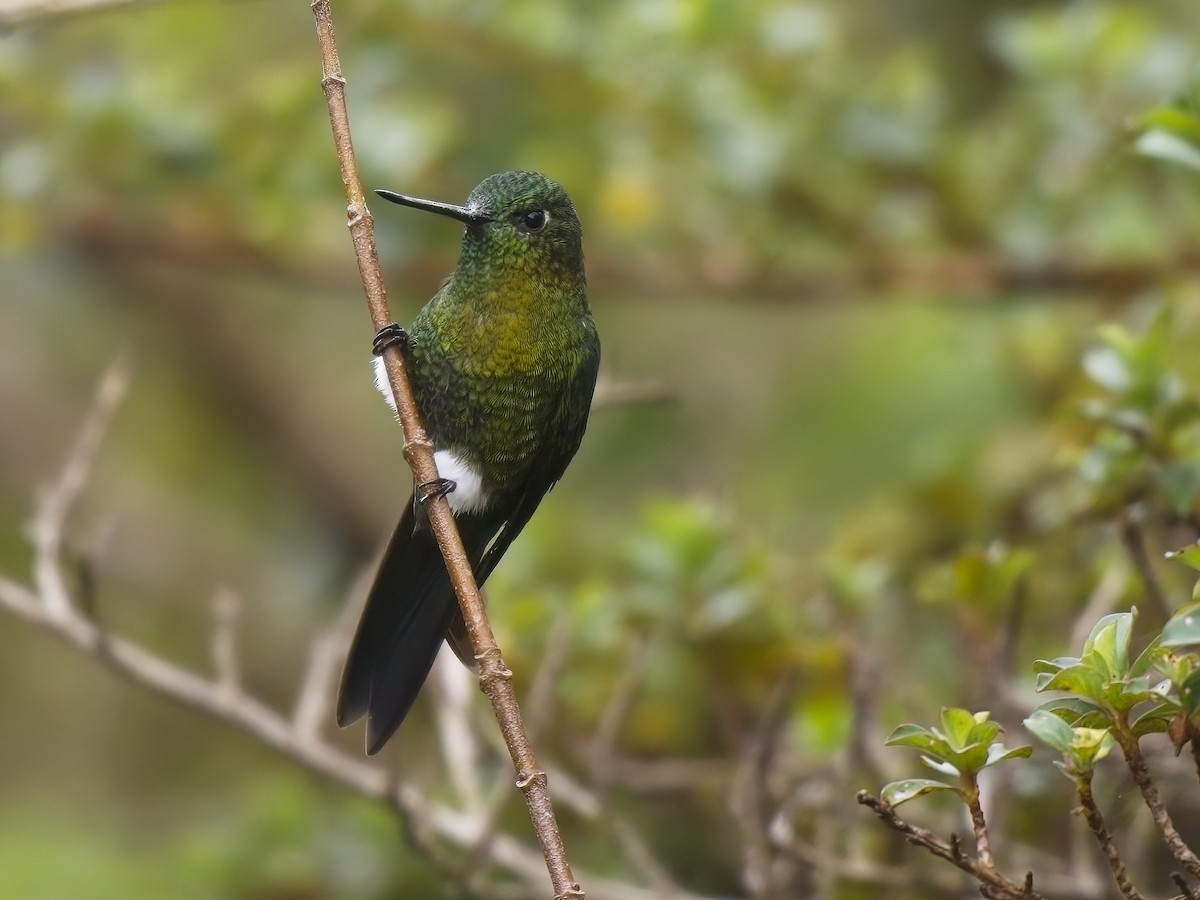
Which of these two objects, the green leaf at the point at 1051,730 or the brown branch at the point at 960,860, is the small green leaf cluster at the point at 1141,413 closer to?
the green leaf at the point at 1051,730

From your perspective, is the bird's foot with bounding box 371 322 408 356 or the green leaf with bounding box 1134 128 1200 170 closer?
the green leaf with bounding box 1134 128 1200 170

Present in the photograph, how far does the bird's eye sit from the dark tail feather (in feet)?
1.92

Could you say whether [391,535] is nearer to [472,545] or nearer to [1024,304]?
[472,545]

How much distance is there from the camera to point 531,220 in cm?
301

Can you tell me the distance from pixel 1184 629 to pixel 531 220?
1.75 m

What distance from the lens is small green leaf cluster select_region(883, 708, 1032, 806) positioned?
1723mm

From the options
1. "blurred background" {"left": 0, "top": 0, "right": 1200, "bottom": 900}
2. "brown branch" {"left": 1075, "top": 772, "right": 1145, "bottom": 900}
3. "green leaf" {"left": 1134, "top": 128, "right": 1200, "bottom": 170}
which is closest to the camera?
"brown branch" {"left": 1075, "top": 772, "right": 1145, "bottom": 900}

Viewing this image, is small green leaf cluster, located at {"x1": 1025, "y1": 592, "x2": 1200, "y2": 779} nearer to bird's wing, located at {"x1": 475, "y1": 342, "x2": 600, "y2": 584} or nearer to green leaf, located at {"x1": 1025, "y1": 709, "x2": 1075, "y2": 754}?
green leaf, located at {"x1": 1025, "y1": 709, "x2": 1075, "y2": 754}

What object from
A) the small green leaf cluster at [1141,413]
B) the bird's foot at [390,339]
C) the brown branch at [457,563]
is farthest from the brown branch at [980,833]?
the bird's foot at [390,339]

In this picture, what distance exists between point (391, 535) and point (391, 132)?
156 centimetres

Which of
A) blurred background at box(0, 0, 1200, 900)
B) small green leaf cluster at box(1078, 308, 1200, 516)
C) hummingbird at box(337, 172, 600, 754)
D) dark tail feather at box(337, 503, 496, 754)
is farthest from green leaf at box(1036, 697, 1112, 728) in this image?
hummingbird at box(337, 172, 600, 754)

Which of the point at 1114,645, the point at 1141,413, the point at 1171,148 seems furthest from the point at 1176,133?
the point at 1114,645

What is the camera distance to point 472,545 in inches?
133

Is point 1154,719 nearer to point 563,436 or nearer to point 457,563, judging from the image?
point 457,563
